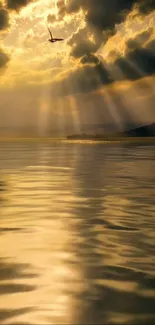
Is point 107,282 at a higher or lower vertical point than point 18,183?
lower

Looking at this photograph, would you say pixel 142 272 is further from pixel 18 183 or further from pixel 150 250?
pixel 18 183

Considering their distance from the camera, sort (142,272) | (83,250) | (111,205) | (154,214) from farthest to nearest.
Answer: (111,205), (154,214), (83,250), (142,272)

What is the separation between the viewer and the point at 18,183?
30.8 m

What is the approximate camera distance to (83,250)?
11750 mm

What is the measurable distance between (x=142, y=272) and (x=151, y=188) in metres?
17.7

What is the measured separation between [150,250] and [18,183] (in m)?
19.7

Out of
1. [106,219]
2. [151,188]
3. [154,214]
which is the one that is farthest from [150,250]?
[151,188]

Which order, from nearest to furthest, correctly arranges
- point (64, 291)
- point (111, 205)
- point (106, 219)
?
point (64, 291) → point (106, 219) → point (111, 205)

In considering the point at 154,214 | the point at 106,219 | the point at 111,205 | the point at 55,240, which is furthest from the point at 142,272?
the point at 111,205

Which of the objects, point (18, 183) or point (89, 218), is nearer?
point (89, 218)

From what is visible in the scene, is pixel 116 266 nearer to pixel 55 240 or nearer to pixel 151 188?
pixel 55 240

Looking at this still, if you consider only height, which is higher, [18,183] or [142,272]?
[18,183]

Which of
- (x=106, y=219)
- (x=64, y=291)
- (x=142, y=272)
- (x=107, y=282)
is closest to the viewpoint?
(x=64, y=291)

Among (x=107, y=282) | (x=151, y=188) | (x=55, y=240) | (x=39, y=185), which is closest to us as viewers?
(x=107, y=282)
